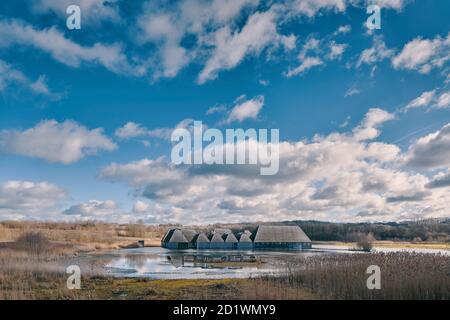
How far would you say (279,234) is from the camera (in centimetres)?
6012

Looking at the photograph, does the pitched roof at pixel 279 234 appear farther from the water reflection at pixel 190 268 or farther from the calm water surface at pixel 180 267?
the water reflection at pixel 190 268

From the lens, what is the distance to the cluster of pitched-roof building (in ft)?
195

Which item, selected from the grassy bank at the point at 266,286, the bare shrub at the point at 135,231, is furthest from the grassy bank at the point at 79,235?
the grassy bank at the point at 266,286

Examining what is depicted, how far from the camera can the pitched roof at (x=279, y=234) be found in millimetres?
59312

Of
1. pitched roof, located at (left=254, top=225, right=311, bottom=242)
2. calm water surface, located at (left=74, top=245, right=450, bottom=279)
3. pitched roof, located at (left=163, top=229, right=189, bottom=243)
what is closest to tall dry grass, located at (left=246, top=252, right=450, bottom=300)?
calm water surface, located at (left=74, top=245, right=450, bottom=279)

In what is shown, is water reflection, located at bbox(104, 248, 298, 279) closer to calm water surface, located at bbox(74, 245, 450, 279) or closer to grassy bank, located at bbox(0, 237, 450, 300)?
calm water surface, located at bbox(74, 245, 450, 279)

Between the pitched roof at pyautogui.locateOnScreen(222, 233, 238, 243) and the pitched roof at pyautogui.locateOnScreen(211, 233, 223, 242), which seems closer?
the pitched roof at pyautogui.locateOnScreen(222, 233, 238, 243)

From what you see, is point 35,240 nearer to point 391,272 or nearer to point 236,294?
point 236,294

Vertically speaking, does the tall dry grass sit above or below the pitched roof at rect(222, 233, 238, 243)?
above

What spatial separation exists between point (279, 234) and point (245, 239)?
16.6 feet

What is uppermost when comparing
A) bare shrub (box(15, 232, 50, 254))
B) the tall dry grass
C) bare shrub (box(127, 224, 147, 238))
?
the tall dry grass

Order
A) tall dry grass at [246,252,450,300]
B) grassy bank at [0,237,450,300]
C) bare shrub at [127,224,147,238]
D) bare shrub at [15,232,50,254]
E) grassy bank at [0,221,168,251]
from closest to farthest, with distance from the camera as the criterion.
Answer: tall dry grass at [246,252,450,300]
grassy bank at [0,237,450,300]
bare shrub at [15,232,50,254]
grassy bank at [0,221,168,251]
bare shrub at [127,224,147,238]

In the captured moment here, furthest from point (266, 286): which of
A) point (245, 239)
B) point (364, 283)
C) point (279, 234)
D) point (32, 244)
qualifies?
point (245, 239)
